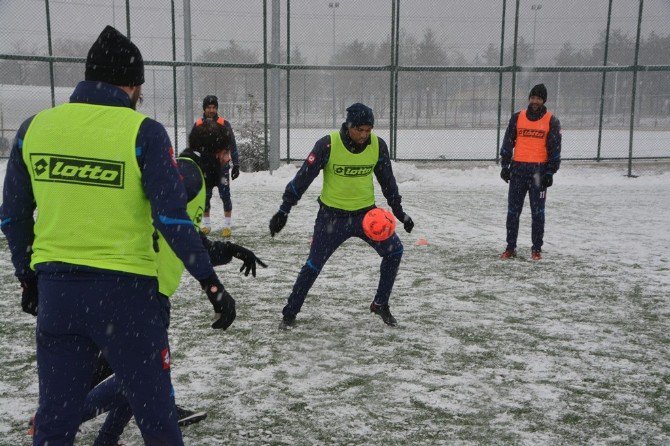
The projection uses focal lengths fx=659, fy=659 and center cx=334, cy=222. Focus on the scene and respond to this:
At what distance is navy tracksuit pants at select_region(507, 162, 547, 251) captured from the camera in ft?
27.8

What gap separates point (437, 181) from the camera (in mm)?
16500

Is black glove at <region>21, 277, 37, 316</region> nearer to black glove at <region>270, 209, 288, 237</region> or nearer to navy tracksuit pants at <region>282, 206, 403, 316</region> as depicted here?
black glove at <region>270, 209, 288, 237</region>

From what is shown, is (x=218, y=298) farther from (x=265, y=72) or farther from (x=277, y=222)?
(x=265, y=72)

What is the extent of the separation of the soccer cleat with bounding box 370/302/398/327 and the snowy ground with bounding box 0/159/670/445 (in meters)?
0.09

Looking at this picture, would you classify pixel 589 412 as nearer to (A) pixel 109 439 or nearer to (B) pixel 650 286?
(A) pixel 109 439

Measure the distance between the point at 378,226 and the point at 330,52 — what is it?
12.5 metres

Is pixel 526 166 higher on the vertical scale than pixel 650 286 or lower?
higher

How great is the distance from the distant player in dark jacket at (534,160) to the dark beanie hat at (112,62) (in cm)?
658

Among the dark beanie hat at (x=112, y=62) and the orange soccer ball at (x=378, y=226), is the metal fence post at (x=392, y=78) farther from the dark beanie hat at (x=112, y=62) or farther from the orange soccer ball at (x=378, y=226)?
the dark beanie hat at (x=112, y=62)

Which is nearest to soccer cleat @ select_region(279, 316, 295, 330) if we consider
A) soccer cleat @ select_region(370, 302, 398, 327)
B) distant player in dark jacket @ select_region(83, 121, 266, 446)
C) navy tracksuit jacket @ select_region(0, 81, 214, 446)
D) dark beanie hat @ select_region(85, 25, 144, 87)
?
soccer cleat @ select_region(370, 302, 398, 327)

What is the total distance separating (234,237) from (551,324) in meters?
5.16

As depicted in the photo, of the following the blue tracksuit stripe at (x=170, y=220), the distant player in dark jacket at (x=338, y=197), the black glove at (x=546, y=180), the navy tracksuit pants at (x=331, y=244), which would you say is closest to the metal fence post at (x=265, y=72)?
the black glove at (x=546, y=180)

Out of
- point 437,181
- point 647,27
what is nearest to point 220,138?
point 437,181

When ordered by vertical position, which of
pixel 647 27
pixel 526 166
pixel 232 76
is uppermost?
pixel 647 27
